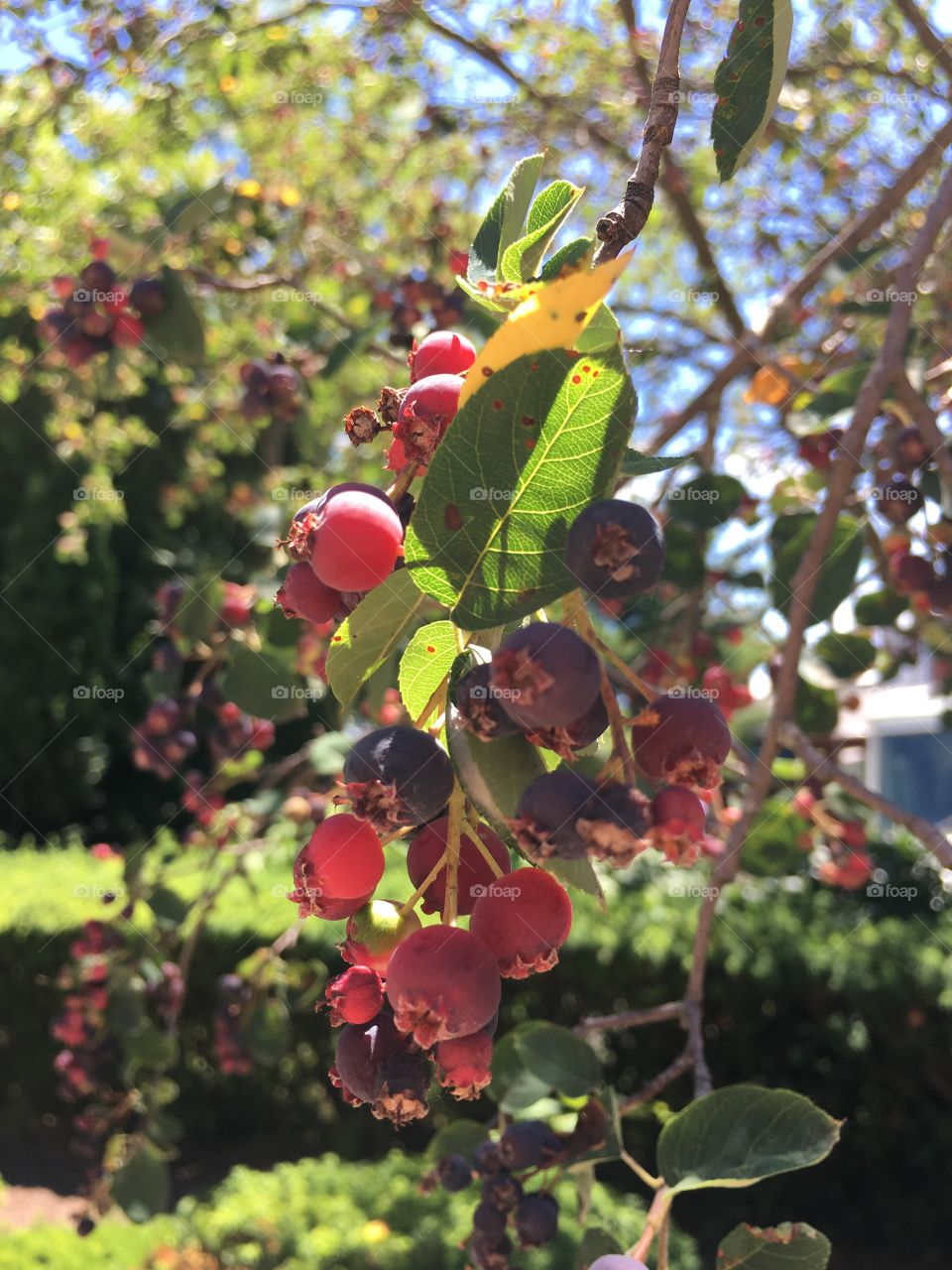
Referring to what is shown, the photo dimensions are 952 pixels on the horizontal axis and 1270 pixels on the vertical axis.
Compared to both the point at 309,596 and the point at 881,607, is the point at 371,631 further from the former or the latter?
the point at 881,607

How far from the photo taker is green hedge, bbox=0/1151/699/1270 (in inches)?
107

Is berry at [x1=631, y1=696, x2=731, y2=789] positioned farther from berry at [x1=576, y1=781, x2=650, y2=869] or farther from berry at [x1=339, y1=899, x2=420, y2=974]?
berry at [x1=339, y1=899, x2=420, y2=974]

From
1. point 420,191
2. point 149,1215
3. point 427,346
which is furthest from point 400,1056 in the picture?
point 420,191

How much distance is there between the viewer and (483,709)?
0.47 meters

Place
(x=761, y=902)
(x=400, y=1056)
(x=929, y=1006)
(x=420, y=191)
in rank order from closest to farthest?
1. (x=400, y=1056)
2. (x=929, y=1006)
3. (x=420, y=191)
4. (x=761, y=902)

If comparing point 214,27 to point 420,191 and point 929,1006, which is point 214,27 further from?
point 929,1006

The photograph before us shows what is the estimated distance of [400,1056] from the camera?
560mm

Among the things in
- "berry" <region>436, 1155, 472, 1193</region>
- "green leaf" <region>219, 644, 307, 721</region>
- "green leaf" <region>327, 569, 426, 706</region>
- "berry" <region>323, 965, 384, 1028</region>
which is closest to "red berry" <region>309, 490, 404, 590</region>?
"green leaf" <region>327, 569, 426, 706</region>

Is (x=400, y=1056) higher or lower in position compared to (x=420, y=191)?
lower

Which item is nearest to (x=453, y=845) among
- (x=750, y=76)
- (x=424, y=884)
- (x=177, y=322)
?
(x=424, y=884)

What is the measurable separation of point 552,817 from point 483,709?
6 centimetres

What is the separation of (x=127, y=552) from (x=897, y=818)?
9369 millimetres

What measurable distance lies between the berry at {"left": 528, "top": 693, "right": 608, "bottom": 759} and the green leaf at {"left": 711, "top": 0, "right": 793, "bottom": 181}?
47 cm

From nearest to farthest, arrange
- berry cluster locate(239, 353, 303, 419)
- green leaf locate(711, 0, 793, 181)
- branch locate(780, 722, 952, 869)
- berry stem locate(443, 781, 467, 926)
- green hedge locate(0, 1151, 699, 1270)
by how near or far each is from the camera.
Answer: berry stem locate(443, 781, 467, 926)
green leaf locate(711, 0, 793, 181)
branch locate(780, 722, 952, 869)
berry cluster locate(239, 353, 303, 419)
green hedge locate(0, 1151, 699, 1270)
